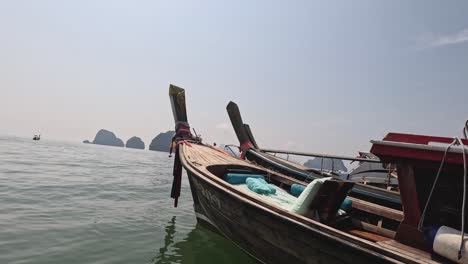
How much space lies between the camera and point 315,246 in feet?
12.0

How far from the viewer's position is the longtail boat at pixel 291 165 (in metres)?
6.71

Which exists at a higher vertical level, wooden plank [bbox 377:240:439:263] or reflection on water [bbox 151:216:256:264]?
wooden plank [bbox 377:240:439:263]

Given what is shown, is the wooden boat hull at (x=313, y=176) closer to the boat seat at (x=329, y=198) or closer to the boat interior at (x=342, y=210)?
the boat interior at (x=342, y=210)

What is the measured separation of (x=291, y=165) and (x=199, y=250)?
5037 millimetres

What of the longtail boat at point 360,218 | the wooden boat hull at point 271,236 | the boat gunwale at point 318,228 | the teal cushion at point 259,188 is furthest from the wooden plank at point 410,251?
the teal cushion at point 259,188

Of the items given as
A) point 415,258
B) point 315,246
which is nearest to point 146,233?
point 315,246

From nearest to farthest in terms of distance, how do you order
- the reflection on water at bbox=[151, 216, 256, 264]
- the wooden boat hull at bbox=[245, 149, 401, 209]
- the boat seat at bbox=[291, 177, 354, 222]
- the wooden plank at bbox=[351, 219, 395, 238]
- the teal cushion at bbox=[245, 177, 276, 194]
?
the boat seat at bbox=[291, 177, 354, 222], the wooden plank at bbox=[351, 219, 395, 238], the reflection on water at bbox=[151, 216, 256, 264], the teal cushion at bbox=[245, 177, 276, 194], the wooden boat hull at bbox=[245, 149, 401, 209]

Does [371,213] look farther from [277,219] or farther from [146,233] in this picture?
[146,233]

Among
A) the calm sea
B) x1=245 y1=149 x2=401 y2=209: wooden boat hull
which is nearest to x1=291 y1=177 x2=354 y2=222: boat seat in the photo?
the calm sea

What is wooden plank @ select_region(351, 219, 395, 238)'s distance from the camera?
511 centimetres

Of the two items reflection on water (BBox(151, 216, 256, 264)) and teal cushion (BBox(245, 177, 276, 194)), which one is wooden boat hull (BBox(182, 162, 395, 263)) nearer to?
reflection on water (BBox(151, 216, 256, 264))

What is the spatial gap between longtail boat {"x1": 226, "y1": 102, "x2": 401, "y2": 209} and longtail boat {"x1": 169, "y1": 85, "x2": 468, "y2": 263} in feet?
3.51

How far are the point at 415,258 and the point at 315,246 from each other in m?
1.14

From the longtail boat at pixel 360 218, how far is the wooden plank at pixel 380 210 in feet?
0.06
